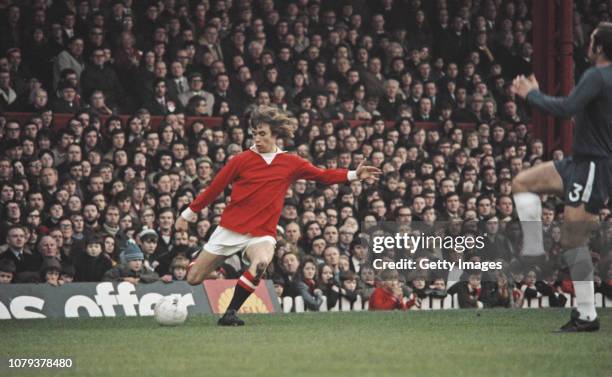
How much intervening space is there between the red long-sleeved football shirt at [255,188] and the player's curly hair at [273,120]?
0.31 metres

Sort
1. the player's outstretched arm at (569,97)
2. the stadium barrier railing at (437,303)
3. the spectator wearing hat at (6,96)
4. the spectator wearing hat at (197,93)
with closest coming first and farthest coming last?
the player's outstretched arm at (569,97) < the stadium barrier railing at (437,303) < the spectator wearing hat at (6,96) < the spectator wearing hat at (197,93)

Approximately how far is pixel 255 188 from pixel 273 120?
636 mm

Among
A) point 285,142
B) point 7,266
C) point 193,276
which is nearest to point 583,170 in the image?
point 193,276

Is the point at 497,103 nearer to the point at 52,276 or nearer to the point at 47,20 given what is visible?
the point at 47,20

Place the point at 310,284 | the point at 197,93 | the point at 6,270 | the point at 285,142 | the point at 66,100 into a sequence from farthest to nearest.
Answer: the point at 197,93, the point at 285,142, the point at 66,100, the point at 310,284, the point at 6,270

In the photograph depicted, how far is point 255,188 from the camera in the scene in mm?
10312

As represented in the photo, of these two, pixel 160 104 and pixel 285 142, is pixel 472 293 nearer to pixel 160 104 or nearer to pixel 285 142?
pixel 285 142

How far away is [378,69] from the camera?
59.5 ft

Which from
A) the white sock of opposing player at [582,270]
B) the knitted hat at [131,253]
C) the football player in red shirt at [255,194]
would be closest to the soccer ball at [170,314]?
the football player in red shirt at [255,194]

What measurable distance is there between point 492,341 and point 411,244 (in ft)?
19.8

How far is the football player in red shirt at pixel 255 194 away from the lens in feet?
33.6

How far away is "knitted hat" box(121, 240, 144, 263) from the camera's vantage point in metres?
12.5

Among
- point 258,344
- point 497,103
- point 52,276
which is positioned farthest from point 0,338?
point 497,103

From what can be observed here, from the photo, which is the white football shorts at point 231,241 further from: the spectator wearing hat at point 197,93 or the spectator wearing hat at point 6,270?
the spectator wearing hat at point 197,93
